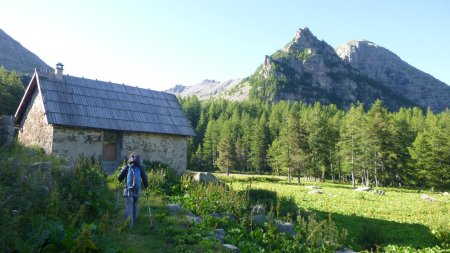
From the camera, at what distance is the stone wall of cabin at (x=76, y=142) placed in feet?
67.8

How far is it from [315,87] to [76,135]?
6981 inches

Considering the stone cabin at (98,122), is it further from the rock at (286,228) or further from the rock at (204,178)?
the rock at (286,228)

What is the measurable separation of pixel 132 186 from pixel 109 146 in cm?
1402

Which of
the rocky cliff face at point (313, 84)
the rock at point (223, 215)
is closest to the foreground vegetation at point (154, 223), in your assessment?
the rock at point (223, 215)

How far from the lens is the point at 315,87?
187625mm

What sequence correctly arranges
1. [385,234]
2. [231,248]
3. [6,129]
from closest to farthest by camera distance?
1. [231,248]
2. [6,129]
3. [385,234]

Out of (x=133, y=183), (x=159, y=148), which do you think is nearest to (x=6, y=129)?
(x=133, y=183)

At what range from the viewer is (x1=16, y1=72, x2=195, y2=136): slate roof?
21.3 meters

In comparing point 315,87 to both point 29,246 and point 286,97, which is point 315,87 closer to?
point 286,97

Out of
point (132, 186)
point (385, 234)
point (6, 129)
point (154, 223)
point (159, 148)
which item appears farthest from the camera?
point (159, 148)

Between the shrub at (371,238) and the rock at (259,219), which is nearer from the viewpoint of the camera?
the rock at (259,219)

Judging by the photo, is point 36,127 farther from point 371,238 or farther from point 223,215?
point 371,238

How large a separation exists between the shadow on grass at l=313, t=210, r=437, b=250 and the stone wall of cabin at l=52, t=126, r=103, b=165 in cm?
1437

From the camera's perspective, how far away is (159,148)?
24.7 metres
